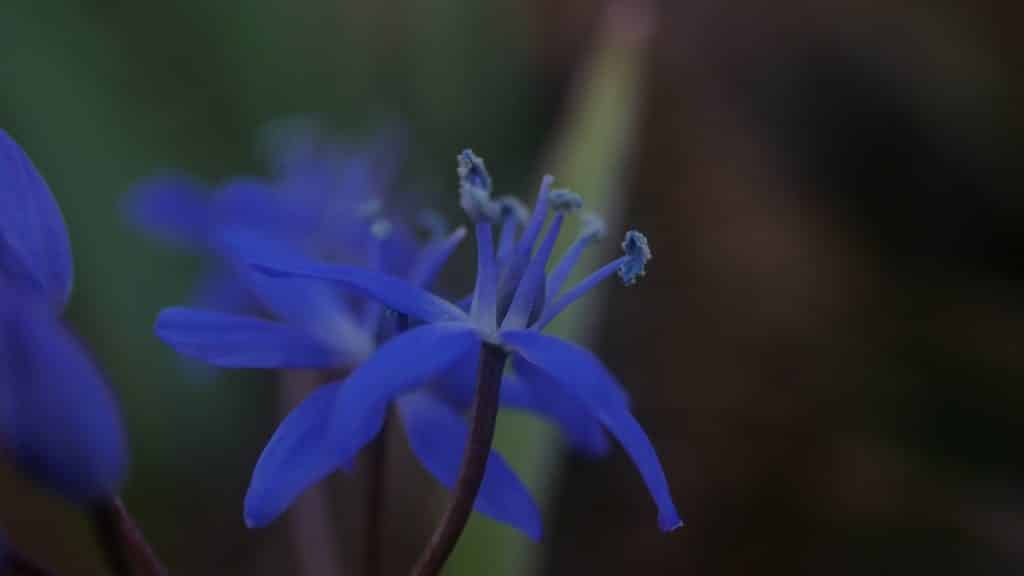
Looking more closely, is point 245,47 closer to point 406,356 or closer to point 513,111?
point 513,111

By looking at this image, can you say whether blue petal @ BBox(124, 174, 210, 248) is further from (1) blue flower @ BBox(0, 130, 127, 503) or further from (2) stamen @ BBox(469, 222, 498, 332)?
(1) blue flower @ BBox(0, 130, 127, 503)

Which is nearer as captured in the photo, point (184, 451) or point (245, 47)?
point (184, 451)

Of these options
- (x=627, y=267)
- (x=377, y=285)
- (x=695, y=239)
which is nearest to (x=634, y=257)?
(x=627, y=267)

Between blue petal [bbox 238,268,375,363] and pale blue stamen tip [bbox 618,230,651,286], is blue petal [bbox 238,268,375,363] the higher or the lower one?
the lower one

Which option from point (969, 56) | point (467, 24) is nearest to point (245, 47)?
point (467, 24)

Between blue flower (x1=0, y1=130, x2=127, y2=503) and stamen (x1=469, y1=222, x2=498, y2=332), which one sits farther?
stamen (x1=469, y1=222, x2=498, y2=332)

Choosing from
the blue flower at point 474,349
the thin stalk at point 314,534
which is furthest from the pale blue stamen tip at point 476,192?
the thin stalk at point 314,534

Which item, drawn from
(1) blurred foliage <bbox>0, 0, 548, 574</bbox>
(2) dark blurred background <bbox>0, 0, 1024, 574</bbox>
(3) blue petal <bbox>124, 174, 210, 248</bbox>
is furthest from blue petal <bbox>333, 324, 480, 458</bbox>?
(1) blurred foliage <bbox>0, 0, 548, 574</bbox>
